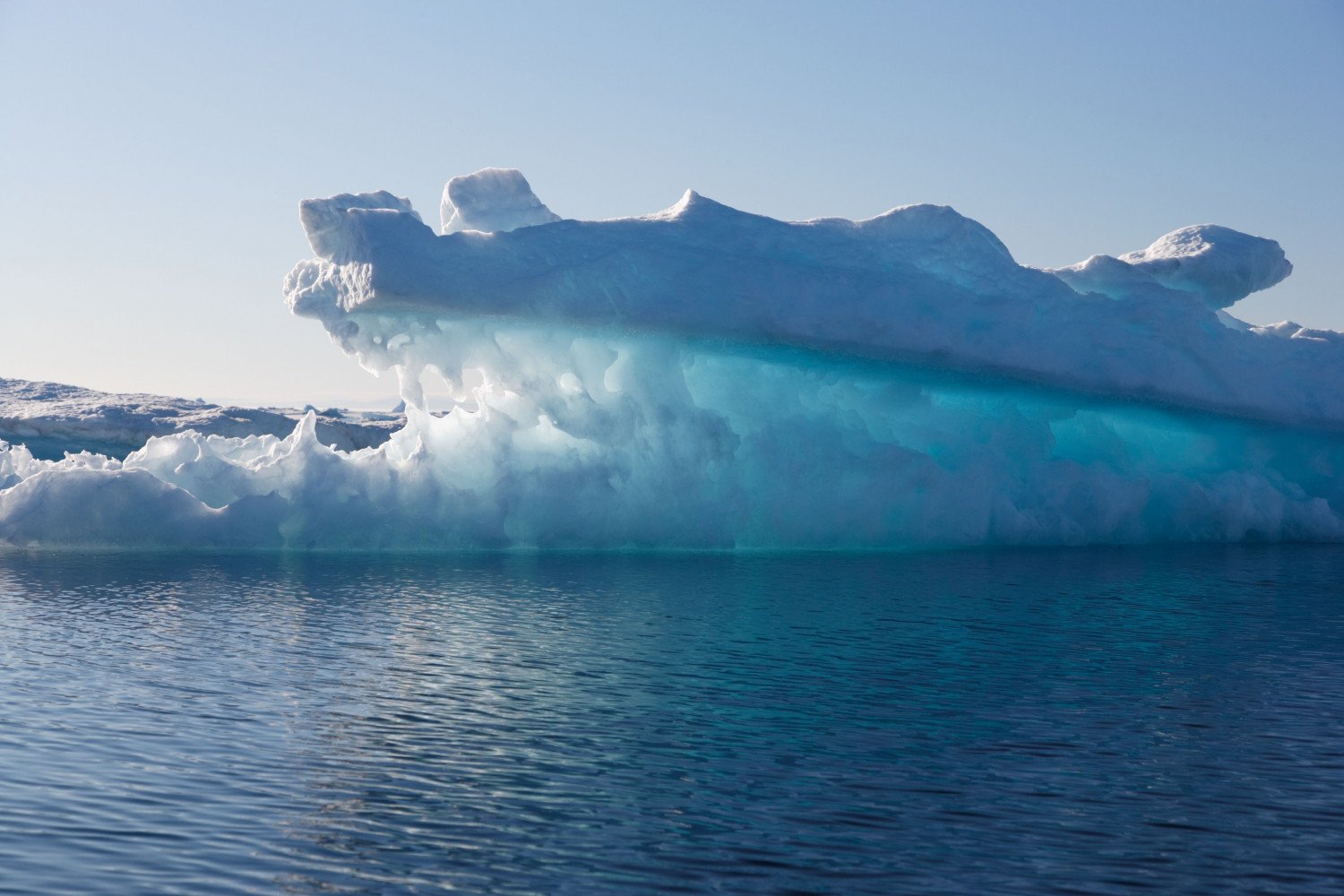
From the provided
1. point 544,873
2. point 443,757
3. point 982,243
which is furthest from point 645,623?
point 982,243

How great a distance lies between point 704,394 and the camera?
67.4 ft

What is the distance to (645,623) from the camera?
39.3 feet

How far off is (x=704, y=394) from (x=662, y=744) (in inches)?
521

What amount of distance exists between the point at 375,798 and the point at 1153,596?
10.5 metres

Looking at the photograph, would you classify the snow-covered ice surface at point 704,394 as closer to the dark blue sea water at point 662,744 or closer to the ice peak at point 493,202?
the ice peak at point 493,202

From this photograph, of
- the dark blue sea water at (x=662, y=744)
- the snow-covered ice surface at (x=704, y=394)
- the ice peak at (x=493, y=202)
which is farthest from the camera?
the ice peak at (x=493, y=202)

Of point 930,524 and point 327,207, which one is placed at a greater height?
point 327,207

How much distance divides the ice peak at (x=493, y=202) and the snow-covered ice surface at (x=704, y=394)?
35mm

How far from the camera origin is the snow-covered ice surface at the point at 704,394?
18.4 m

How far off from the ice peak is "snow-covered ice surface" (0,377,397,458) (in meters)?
8.69

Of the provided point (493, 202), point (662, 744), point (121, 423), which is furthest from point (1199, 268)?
point (121, 423)

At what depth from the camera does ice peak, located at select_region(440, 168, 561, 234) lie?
816 inches

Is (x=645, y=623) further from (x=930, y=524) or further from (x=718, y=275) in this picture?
(x=930, y=524)

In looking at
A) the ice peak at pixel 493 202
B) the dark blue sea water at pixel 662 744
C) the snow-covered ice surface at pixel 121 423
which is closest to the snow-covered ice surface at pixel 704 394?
the ice peak at pixel 493 202
